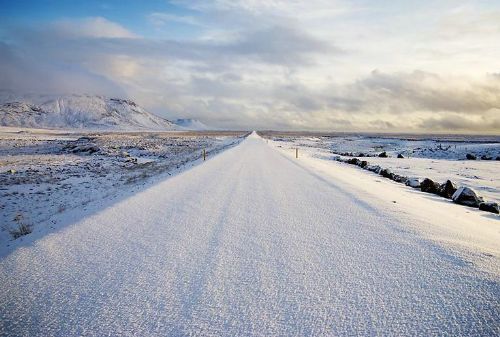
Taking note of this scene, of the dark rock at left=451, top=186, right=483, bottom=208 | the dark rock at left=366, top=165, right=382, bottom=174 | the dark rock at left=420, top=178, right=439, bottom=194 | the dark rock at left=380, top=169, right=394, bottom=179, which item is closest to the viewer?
the dark rock at left=451, top=186, right=483, bottom=208

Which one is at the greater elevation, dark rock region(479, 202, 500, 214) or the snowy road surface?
the snowy road surface

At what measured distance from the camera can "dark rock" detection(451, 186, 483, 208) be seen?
1012 centimetres

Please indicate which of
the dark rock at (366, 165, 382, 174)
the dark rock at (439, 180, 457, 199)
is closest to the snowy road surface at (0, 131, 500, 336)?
the dark rock at (439, 180, 457, 199)

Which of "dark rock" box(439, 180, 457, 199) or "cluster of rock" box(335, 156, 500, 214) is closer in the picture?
"cluster of rock" box(335, 156, 500, 214)

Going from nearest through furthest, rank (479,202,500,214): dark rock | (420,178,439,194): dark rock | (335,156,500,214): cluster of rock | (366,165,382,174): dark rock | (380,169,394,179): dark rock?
1. (479,202,500,214): dark rock
2. (335,156,500,214): cluster of rock
3. (420,178,439,194): dark rock
4. (380,169,394,179): dark rock
5. (366,165,382,174): dark rock

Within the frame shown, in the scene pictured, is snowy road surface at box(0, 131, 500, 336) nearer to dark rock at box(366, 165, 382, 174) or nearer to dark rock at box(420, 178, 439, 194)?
dark rock at box(420, 178, 439, 194)

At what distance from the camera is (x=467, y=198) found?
10312mm

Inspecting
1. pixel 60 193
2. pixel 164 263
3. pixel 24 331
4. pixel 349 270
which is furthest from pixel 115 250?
pixel 60 193

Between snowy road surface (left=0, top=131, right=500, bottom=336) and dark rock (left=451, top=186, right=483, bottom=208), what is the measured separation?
5.77 meters

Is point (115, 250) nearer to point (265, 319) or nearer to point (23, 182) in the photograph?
point (265, 319)

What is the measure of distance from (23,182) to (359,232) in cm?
1663

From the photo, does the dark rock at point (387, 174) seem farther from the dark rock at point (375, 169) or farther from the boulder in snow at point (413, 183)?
the boulder in snow at point (413, 183)

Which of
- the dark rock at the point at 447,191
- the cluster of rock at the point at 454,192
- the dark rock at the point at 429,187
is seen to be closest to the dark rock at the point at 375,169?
the cluster of rock at the point at 454,192

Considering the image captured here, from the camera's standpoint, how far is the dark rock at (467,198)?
1012 cm
